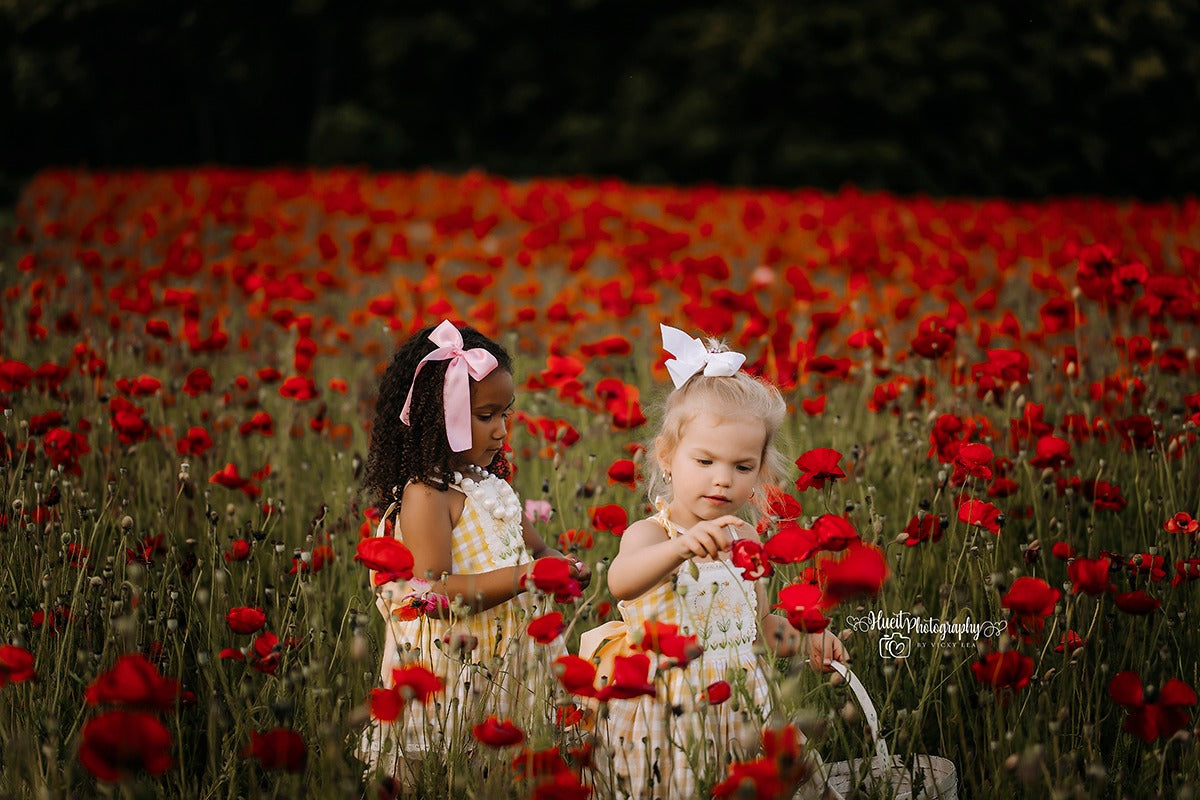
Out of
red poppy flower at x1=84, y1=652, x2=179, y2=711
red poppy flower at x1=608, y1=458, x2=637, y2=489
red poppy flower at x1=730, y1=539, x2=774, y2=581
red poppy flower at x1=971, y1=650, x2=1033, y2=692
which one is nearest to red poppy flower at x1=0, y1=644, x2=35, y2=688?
red poppy flower at x1=84, y1=652, x2=179, y2=711

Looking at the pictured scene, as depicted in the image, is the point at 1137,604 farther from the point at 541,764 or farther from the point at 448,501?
the point at 448,501

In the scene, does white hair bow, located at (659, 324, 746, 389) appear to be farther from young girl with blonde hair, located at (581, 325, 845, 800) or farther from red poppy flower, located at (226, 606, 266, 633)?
red poppy flower, located at (226, 606, 266, 633)

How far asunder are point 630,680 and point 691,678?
58cm

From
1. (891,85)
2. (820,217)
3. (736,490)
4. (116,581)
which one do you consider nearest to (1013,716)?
(736,490)

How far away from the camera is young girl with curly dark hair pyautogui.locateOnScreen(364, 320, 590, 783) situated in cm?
214

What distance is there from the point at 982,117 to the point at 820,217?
39.4ft

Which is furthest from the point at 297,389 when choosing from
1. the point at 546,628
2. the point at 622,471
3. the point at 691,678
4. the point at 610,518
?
the point at 546,628

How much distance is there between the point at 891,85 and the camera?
18875 mm

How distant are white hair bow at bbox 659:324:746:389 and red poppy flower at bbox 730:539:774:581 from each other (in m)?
0.50

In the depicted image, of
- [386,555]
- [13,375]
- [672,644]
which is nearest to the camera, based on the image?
[672,644]

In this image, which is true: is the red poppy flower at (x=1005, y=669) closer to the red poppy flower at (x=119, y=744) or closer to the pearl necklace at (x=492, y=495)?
the pearl necklace at (x=492, y=495)

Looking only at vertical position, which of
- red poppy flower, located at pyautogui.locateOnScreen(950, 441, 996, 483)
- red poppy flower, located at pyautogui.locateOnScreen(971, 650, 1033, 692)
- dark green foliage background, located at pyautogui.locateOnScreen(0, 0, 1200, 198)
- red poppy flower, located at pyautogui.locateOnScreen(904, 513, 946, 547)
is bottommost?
red poppy flower, located at pyautogui.locateOnScreen(971, 650, 1033, 692)

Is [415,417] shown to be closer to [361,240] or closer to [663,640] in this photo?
[663,640]

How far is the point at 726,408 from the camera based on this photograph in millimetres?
2053
